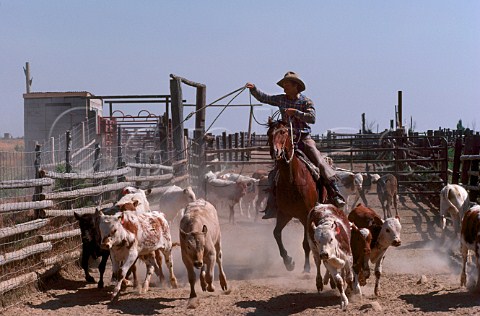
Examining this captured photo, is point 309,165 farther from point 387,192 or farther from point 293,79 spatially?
point 387,192

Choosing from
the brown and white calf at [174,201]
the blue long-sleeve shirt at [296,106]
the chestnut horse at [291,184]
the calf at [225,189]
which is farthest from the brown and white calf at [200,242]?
the calf at [225,189]

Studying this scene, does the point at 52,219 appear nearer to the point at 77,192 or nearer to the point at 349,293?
the point at 77,192

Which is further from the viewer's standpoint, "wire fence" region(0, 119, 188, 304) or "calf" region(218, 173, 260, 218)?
"calf" region(218, 173, 260, 218)

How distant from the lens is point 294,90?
1191cm

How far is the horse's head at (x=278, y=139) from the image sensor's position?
10.4 metres

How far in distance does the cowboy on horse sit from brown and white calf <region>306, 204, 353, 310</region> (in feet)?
8.37

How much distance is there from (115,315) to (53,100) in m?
21.4

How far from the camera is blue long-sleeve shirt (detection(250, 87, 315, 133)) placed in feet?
37.3

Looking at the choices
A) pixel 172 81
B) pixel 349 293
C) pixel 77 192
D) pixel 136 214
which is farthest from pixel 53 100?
pixel 349 293

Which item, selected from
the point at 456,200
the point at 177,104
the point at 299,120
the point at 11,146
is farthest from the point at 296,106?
the point at 11,146

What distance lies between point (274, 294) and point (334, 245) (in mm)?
1716

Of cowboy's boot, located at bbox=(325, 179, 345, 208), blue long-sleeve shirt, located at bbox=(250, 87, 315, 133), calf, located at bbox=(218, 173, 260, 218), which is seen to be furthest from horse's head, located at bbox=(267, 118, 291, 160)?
calf, located at bbox=(218, 173, 260, 218)

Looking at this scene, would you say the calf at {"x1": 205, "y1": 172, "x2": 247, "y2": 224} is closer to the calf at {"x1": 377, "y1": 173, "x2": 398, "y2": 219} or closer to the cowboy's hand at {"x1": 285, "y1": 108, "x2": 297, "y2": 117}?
the calf at {"x1": 377, "y1": 173, "x2": 398, "y2": 219}

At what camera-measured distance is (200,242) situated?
8.61 meters
